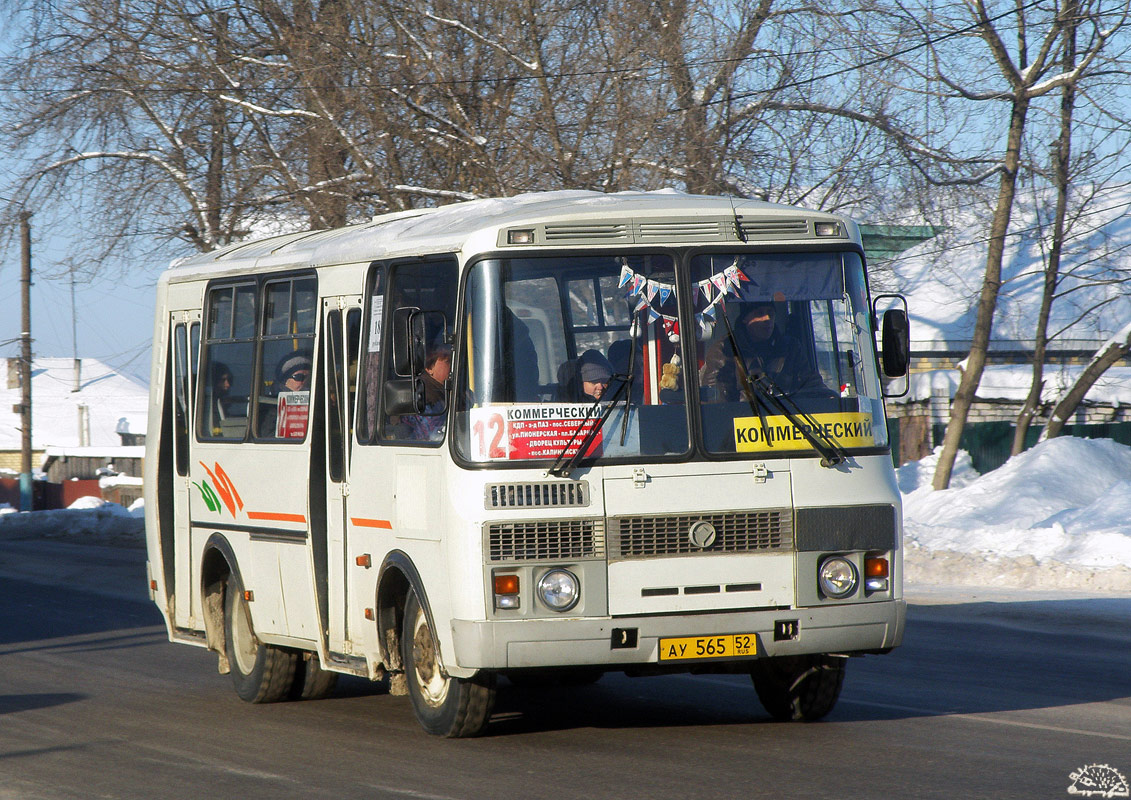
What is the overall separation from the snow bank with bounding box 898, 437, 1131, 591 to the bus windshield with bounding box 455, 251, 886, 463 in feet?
29.7

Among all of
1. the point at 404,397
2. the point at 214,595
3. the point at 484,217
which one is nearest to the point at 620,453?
the point at 404,397

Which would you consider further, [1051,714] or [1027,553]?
[1027,553]

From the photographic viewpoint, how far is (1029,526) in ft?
64.4

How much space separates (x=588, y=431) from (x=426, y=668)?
5.37ft

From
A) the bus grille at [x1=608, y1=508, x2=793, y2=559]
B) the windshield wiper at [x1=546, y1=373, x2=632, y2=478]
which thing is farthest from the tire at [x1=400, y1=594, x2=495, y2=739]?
the windshield wiper at [x1=546, y1=373, x2=632, y2=478]

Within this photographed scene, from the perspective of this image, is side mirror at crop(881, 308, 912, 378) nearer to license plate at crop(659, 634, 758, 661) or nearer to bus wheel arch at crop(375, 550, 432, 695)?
license plate at crop(659, 634, 758, 661)

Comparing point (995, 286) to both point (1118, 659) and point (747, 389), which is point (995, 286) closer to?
point (1118, 659)

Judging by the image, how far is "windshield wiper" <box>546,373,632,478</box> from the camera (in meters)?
7.27

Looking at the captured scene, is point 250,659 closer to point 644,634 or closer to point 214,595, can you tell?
point 214,595

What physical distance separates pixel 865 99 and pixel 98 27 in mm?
11571

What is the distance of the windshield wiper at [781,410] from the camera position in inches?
297

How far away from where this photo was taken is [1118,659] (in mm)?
10812

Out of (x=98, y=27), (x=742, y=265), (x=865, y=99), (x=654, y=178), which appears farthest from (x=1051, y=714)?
(x=98, y=27)

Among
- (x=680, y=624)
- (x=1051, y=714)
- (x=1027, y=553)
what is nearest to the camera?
(x=680, y=624)
